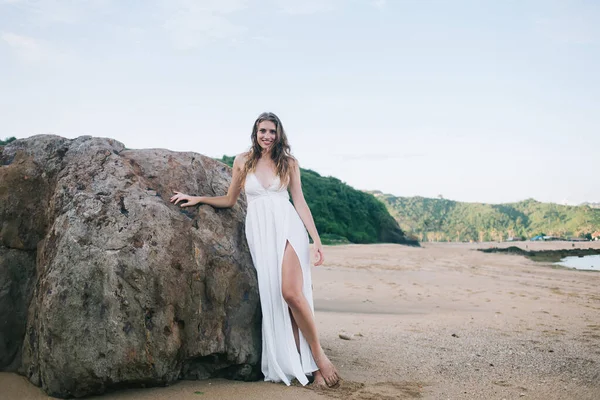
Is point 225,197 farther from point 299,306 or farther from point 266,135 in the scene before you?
point 299,306

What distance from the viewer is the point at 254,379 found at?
14.7 feet

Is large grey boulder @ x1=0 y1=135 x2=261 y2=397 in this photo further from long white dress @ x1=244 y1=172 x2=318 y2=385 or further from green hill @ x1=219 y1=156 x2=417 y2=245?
green hill @ x1=219 y1=156 x2=417 y2=245

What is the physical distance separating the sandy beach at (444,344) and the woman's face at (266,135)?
7.62 feet

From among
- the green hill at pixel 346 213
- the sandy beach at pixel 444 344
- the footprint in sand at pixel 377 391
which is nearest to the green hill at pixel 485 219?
the green hill at pixel 346 213

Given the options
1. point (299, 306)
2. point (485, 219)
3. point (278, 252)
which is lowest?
point (299, 306)

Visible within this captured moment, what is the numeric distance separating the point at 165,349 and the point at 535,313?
700 cm

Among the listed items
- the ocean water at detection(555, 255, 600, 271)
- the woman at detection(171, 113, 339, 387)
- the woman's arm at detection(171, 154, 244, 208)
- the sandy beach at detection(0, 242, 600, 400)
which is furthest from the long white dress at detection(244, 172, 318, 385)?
the ocean water at detection(555, 255, 600, 271)

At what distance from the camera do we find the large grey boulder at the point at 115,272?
375 cm

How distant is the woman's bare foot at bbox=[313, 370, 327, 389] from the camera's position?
432cm

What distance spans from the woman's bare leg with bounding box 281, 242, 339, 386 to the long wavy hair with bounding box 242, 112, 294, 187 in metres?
0.85

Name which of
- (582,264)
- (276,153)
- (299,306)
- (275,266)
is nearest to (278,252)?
(275,266)

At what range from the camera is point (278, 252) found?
15.3ft

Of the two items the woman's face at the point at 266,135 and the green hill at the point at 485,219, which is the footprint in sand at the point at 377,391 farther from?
the green hill at the point at 485,219

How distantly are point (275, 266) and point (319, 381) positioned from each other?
1.11m
